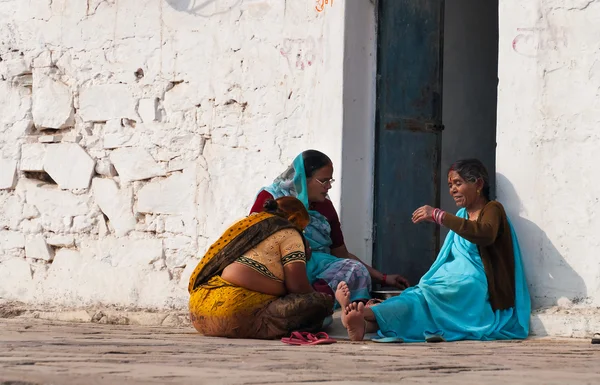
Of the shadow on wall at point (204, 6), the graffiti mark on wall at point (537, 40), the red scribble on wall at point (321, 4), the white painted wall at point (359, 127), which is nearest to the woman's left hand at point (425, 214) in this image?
the white painted wall at point (359, 127)

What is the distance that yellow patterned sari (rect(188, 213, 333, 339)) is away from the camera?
557cm

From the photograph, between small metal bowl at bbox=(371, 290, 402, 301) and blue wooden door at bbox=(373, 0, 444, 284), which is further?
blue wooden door at bbox=(373, 0, 444, 284)

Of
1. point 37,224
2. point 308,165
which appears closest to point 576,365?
point 308,165

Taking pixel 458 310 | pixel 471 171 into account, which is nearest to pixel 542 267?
pixel 458 310

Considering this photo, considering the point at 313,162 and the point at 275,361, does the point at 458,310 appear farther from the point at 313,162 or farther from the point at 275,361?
the point at 275,361

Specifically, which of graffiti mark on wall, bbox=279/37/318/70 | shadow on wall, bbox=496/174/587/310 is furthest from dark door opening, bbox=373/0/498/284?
shadow on wall, bbox=496/174/587/310

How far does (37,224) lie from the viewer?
7.95m

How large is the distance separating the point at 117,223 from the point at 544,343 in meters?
3.35

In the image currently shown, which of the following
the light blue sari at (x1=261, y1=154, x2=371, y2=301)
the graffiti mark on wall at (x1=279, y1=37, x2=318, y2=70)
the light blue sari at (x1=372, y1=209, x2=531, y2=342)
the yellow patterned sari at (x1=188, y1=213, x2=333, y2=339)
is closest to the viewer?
the yellow patterned sari at (x1=188, y1=213, x2=333, y2=339)

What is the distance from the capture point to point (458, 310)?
5.79 meters

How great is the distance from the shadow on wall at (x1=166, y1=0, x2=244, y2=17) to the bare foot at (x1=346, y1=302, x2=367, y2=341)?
259cm

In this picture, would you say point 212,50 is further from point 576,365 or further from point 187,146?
point 576,365

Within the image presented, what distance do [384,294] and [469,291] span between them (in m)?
0.65

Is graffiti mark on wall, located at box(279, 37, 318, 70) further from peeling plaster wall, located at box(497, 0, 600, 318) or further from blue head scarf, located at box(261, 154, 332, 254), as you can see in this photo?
peeling plaster wall, located at box(497, 0, 600, 318)
